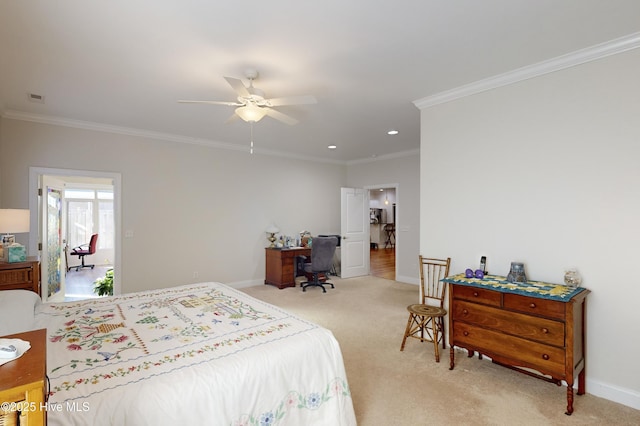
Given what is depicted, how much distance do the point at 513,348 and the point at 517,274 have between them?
2.00ft

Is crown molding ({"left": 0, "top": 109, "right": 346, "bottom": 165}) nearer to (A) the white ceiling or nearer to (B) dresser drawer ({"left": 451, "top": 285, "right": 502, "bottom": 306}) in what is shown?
(A) the white ceiling

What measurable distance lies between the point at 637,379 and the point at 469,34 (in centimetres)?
278

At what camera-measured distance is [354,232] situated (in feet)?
22.9

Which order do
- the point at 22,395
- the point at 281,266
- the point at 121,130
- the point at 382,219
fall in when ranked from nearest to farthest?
the point at 22,395, the point at 121,130, the point at 281,266, the point at 382,219

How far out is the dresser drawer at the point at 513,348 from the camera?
2.25 metres

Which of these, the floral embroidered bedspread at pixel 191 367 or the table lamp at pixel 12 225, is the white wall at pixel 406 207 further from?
the table lamp at pixel 12 225

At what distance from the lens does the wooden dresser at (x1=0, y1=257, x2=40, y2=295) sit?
308 centimetres

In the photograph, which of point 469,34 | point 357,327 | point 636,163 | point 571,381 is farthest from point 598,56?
point 357,327

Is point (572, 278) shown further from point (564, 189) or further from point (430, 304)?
point (430, 304)

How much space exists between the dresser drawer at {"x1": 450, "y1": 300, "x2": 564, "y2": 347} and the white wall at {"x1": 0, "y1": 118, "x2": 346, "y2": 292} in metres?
4.07

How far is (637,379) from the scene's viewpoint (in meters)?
2.27

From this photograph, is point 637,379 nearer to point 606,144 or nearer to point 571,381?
point 571,381

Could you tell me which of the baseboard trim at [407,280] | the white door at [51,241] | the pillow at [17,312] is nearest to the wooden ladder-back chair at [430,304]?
the baseboard trim at [407,280]

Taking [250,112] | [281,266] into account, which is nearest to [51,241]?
[281,266]
